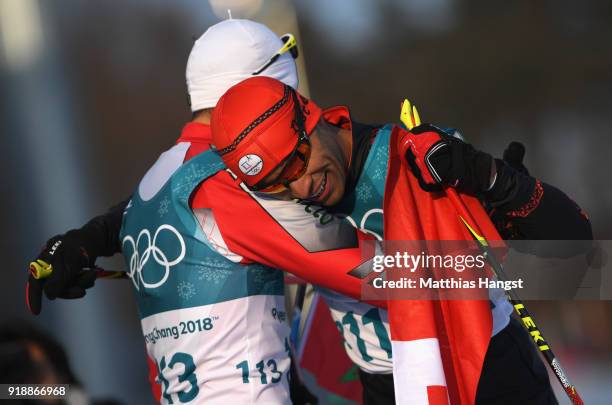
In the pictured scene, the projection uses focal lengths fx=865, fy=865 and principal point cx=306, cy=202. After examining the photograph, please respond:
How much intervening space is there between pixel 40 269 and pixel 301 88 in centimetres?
313

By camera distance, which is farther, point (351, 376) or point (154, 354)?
point (351, 376)

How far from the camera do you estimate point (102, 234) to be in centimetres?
243

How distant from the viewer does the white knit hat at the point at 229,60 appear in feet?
7.41

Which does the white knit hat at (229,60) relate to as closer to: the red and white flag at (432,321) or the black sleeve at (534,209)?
the red and white flag at (432,321)

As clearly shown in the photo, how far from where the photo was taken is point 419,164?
1895 millimetres

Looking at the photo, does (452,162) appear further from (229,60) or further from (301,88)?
(301,88)

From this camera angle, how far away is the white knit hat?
2258mm

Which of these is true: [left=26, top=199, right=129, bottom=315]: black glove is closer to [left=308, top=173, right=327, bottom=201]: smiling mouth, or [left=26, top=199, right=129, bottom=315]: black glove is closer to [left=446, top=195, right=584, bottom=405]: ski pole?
[left=308, top=173, right=327, bottom=201]: smiling mouth

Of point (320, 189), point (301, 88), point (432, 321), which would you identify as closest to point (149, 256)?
point (320, 189)

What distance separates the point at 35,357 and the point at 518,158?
65.2 inches

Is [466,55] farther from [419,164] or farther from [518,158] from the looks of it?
[419,164]

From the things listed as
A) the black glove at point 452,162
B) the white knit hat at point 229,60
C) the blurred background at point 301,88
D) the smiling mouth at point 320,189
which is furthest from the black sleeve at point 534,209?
the blurred background at point 301,88

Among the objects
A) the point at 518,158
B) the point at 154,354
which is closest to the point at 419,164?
the point at 518,158

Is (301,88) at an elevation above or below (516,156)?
below
